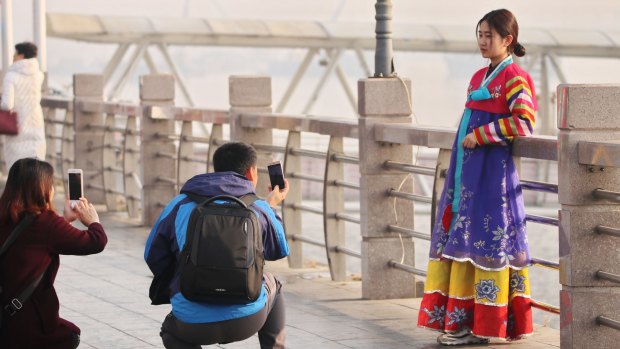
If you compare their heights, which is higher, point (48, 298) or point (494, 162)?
point (494, 162)

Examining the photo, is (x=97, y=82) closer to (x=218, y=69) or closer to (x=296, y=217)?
(x=296, y=217)

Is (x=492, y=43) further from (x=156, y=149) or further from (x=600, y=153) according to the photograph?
(x=156, y=149)

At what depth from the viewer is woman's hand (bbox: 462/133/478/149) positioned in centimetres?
707

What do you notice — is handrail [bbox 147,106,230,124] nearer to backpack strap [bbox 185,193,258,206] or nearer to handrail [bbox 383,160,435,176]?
handrail [bbox 383,160,435,176]

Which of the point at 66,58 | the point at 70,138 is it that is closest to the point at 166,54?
the point at 66,58

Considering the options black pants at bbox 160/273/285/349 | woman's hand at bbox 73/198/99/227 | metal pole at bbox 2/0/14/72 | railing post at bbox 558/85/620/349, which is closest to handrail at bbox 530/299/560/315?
railing post at bbox 558/85/620/349

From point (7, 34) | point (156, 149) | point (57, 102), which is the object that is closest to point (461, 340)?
point (156, 149)

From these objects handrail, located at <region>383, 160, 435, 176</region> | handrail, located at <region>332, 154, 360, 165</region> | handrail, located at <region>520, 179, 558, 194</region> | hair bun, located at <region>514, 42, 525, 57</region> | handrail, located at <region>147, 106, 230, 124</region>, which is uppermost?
hair bun, located at <region>514, 42, 525, 57</region>

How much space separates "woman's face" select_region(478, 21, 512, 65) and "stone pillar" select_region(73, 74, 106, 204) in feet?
30.1

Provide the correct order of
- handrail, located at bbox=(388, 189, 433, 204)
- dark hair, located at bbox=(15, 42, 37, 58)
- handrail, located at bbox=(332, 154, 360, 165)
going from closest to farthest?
1. handrail, located at bbox=(388, 189, 433, 204)
2. handrail, located at bbox=(332, 154, 360, 165)
3. dark hair, located at bbox=(15, 42, 37, 58)

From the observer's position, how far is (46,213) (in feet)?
18.0

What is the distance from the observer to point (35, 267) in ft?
18.0

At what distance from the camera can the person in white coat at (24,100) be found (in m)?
13.5

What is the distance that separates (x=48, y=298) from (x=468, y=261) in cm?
245
